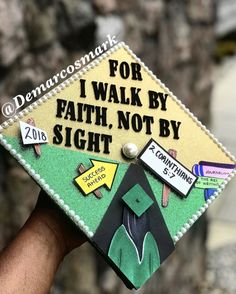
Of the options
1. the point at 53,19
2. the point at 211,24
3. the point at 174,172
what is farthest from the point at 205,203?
the point at 211,24

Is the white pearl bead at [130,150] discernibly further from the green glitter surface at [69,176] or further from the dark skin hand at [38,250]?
the dark skin hand at [38,250]

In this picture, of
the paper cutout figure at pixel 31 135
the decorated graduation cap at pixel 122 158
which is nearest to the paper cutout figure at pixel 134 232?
the decorated graduation cap at pixel 122 158

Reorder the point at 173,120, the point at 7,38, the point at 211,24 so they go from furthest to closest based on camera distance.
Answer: the point at 211,24, the point at 7,38, the point at 173,120

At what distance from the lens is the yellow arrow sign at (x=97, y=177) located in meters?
1.08

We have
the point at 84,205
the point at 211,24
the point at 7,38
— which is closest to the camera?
the point at 84,205

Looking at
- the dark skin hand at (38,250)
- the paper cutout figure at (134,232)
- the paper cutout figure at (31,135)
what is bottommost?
the paper cutout figure at (134,232)

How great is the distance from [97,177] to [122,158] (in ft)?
0.19

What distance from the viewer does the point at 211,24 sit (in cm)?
325

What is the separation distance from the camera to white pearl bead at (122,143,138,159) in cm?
111

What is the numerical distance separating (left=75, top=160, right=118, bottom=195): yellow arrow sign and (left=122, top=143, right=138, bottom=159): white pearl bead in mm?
23

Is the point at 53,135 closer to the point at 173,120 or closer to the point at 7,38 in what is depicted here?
the point at 173,120

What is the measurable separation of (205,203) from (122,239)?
165 mm

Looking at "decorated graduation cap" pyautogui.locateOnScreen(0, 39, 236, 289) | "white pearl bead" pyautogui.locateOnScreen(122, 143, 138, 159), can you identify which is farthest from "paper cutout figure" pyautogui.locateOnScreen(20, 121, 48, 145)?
"white pearl bead" pyautogui.locateOnScreen(122, 143, 138, 159)

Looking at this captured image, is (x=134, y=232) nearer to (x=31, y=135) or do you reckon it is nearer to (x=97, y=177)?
(x=97, y=177)
